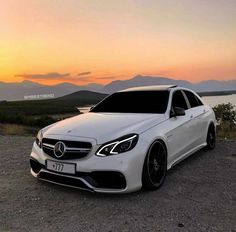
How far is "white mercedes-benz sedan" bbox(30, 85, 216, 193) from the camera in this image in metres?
4.60

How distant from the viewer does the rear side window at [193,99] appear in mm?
7156

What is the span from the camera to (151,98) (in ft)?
20.7

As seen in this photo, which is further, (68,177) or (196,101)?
(196,101)

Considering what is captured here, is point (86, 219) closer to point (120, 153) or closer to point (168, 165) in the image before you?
point (120, 153)

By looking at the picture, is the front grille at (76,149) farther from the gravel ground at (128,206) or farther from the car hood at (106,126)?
the gravel ground at (128,206)

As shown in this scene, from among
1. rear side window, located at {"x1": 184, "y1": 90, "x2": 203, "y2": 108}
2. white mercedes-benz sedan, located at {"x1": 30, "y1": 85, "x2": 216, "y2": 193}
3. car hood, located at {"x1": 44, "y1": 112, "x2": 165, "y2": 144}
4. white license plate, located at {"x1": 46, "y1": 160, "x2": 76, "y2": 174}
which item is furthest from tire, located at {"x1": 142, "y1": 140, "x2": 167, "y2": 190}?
rear side window, located at {"x1": 184, "y1": 90, "x2": 203, "y2": 108}

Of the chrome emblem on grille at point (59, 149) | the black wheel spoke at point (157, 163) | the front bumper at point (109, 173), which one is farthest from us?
the black wheel spoke at point (157, 163)

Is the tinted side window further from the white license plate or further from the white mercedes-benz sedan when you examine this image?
the white license plate

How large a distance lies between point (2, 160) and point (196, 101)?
449cm

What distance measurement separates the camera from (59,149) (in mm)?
4824

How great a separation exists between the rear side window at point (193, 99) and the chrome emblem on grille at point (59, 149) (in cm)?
329

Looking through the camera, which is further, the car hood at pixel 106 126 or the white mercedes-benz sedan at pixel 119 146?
the car hood at pixel 106 126

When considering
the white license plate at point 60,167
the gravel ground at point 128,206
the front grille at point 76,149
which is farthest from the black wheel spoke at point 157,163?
the white license plate at point 60,167

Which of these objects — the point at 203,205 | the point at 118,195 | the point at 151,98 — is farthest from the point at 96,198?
the point at 151,98
